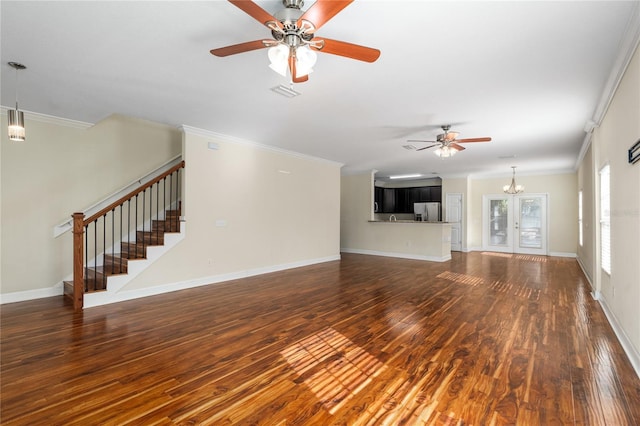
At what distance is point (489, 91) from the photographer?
347 cm

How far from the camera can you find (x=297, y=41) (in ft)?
6.73

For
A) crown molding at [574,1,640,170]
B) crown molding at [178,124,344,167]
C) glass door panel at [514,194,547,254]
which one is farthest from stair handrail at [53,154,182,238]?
A: glass door panel at [514,194,547,254]

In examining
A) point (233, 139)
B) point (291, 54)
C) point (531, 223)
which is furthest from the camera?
point (531, 223)

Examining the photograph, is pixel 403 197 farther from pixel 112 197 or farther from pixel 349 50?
pixel 349 50

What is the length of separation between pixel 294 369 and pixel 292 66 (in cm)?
232

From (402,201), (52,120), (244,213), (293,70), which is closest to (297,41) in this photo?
(293,70)

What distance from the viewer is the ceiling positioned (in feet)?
7.14

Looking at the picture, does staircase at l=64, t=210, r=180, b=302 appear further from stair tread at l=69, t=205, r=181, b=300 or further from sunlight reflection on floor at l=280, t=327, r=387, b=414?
sunlight reflection on floor at l=280, t=327, r=387, b=414

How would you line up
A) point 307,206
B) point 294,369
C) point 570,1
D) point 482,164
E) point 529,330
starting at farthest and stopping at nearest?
point 482,164 < point 307,206 < point 529,330 < point 294,369 < point 570,1

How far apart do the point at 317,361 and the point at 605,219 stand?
4262mm

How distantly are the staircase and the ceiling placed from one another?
1816mm

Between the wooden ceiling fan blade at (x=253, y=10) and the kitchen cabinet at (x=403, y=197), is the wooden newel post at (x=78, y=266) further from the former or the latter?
the kitchen cabinet at (x=403, y=197)

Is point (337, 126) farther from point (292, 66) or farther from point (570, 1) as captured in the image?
point (570, 1)

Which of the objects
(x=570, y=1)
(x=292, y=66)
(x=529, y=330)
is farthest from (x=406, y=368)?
(x=570, y=1)
